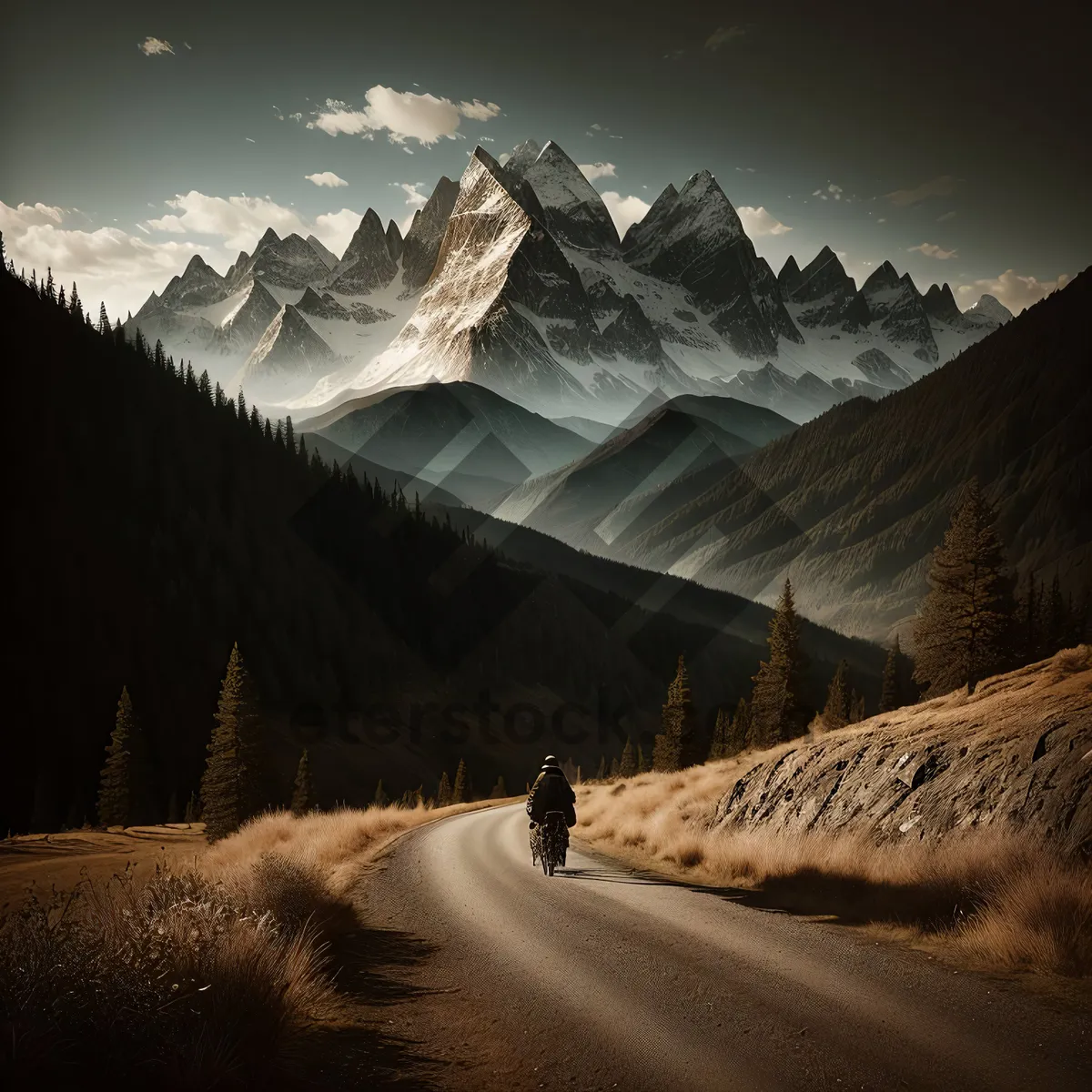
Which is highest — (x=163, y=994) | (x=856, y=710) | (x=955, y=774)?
(x=955, y=774)

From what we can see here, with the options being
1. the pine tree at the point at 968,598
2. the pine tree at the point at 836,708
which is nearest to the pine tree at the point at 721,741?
the pine tree at the point at 836,708

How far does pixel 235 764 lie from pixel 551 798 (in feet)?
127

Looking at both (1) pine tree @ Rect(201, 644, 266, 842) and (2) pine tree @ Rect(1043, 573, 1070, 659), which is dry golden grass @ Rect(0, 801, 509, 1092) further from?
(2) pine tree @ Rect(1043, 573, 1070, 659)

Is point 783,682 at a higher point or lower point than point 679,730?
higher

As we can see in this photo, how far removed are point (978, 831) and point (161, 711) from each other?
150 metres

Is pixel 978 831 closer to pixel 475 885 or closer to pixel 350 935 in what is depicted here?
pixel 475 885

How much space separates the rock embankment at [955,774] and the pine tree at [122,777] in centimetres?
6186

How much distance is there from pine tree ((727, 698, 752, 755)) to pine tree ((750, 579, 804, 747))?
10345 millimetres

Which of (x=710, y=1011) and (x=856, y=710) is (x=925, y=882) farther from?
(x=856, y=710)

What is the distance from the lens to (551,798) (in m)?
16.7

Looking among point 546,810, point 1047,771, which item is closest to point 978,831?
point 1047,771

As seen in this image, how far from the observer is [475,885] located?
1398cm

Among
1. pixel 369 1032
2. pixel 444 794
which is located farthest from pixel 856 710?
pixel 369 1032

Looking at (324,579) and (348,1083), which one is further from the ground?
(324,579)
